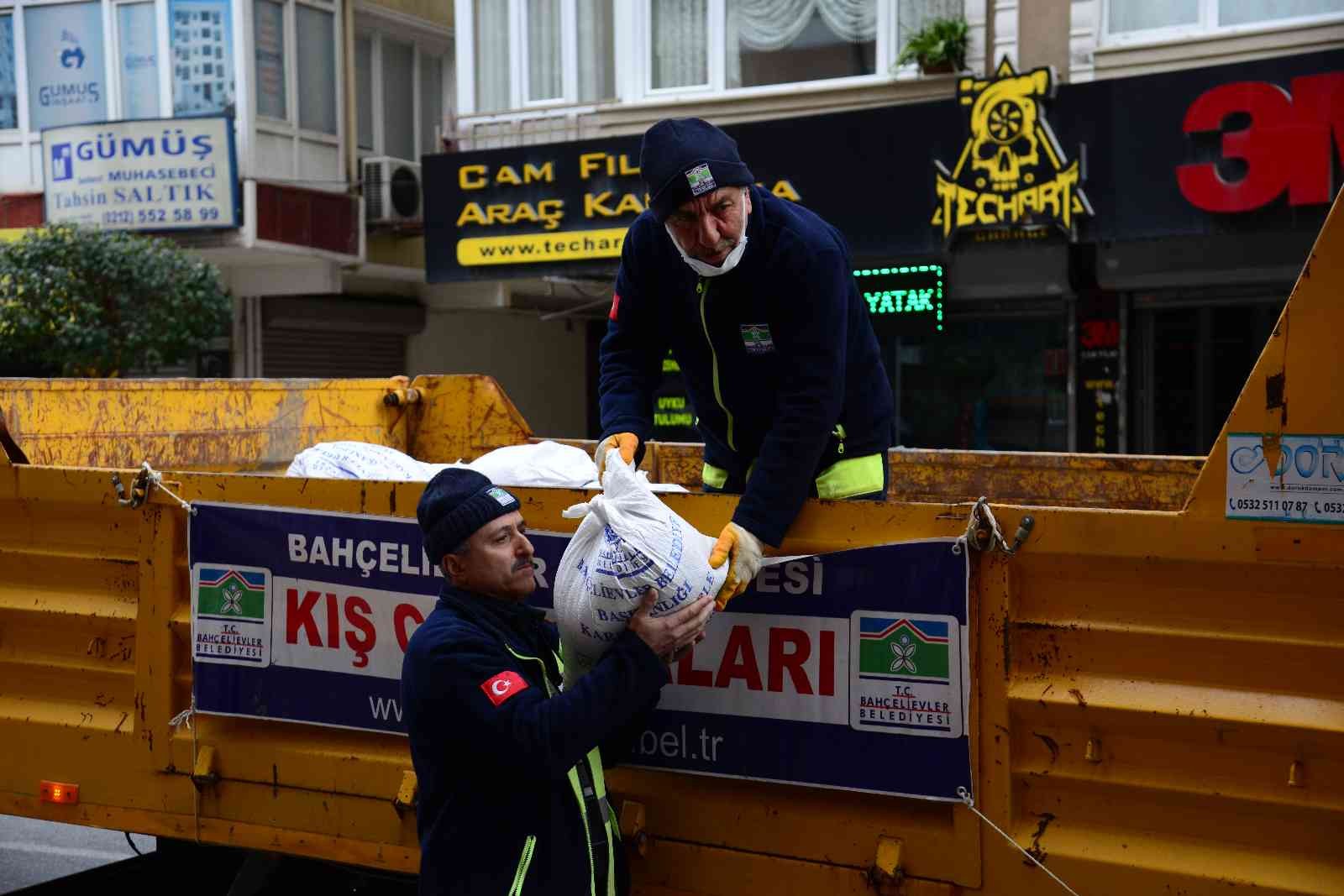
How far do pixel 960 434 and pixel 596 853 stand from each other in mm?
12174

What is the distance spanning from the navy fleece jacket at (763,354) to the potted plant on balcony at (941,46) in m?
9.49

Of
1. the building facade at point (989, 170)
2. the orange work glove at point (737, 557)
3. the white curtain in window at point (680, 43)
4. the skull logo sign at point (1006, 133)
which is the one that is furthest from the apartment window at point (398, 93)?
the orange work glove at point (737, 557)

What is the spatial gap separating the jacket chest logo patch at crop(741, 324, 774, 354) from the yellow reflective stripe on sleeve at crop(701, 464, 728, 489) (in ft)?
1.60

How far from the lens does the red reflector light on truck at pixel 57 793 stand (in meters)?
3.59

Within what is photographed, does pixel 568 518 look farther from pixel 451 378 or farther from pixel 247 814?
pixel 451 378

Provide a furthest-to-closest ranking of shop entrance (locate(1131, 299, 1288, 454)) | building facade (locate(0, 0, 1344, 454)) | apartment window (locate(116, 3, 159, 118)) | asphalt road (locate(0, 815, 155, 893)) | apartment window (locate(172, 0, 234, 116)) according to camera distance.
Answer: apartment window (locate(116, 3, 159, 118)) → apartment window (locate(172, 0, 234, 116)) → shop entrance (locate(1131, 299, 1288, 454)) → building facade (locate(0, 0, 1344, 454)) → asphalt road (locate(0, 815, 155, 893))

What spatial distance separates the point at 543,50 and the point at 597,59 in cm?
68

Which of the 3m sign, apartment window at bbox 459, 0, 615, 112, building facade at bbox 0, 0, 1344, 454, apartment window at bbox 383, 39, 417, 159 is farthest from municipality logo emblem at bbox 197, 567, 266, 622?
apartment window at bbox 383, 39, 417, 159

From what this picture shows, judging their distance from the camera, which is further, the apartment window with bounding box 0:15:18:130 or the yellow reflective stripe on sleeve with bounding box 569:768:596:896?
the apartment window with bounding box 0:15:18:130

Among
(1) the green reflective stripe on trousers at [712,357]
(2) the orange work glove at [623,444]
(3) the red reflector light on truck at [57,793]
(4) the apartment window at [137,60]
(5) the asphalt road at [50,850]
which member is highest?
(4) the apartment window at [137,60]

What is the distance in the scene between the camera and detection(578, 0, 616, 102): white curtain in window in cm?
1470

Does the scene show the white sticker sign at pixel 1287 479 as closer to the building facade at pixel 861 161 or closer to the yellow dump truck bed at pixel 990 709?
the yellow dump truck bed at pixel 990 709

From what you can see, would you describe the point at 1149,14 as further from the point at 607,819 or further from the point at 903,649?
the point at 607,819

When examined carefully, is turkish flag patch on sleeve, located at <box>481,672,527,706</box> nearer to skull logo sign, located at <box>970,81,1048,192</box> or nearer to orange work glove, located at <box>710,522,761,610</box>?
orange work glove, located at <box>710,522,761,610</box>
